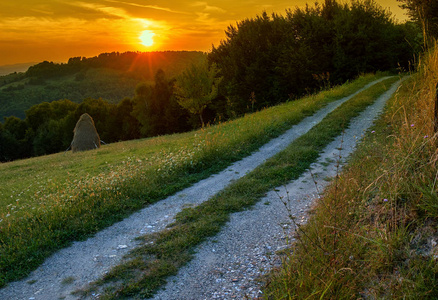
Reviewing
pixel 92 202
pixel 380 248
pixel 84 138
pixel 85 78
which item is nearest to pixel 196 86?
pixel 84 138

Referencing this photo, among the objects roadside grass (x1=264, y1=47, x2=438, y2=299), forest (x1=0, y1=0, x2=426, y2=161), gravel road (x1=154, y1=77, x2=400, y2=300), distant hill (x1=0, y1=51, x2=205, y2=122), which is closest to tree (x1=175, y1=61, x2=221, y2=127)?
forest (x1=0, y1=0, x2=426, y2=161)

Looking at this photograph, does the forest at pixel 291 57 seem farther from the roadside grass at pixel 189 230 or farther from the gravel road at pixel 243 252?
the gravel road at pixel 243 252

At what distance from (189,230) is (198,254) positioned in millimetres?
731

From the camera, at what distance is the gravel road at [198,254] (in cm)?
392

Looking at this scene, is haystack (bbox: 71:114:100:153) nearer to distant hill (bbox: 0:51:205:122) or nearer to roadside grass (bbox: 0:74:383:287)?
roadside grass (bbox: 0:74:383:287)

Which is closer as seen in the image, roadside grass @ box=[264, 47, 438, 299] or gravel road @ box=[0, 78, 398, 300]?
roadside grass @ box=[264, 47, 438, 299]

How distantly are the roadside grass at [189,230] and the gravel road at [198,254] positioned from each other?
0.59 ft

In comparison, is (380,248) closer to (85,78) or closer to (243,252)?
(243,252)

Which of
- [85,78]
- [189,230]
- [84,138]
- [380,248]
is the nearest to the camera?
[380,248]

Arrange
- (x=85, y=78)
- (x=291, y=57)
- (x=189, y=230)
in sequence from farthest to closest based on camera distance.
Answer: (x=85, y=78) < (x=291, y=57) < (x=189, y=230)

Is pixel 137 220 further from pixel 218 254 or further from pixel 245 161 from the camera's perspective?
pixel 245 161

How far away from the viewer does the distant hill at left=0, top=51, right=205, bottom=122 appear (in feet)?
345

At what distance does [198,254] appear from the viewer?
461 cm

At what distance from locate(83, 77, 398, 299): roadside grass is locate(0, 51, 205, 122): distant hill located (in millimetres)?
96633
